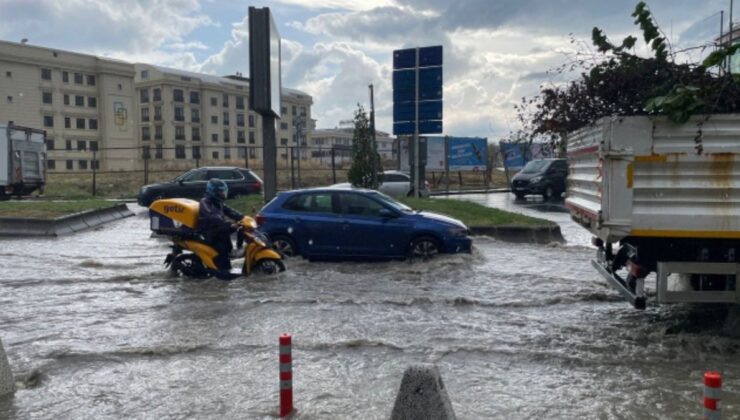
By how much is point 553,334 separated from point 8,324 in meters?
6.38

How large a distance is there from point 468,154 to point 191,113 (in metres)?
70.5

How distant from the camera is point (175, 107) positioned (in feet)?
318

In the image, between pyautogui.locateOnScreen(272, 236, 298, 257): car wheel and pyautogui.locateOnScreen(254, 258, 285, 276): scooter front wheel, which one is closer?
pyautogui.locateOnScreen(254, 258, 285, 276): scooter front wheel

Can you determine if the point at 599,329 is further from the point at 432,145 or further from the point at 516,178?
the point at 432,145

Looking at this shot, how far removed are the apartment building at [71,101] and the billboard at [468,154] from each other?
43.9m

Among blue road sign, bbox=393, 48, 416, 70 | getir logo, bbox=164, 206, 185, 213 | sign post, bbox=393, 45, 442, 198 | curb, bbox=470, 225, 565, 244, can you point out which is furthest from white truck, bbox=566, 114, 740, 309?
blue road sign, bbox=393, 48, 416, 70

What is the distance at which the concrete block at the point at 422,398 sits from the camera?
11.8 feet

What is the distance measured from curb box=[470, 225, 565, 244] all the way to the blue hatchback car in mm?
3542

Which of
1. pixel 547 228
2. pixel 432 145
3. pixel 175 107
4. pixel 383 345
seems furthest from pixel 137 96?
pixel 383 345

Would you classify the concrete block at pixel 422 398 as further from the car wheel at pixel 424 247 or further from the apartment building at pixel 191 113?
the apartment building at pixel 191 113

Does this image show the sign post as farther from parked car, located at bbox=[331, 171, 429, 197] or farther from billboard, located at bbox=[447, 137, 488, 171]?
billboard, located at bbox=[447, 137, 488, 171]

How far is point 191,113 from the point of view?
99.6 m

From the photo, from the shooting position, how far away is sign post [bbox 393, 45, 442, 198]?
21.2m

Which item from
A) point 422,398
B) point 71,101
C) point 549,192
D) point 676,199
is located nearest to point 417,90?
point 549,192
